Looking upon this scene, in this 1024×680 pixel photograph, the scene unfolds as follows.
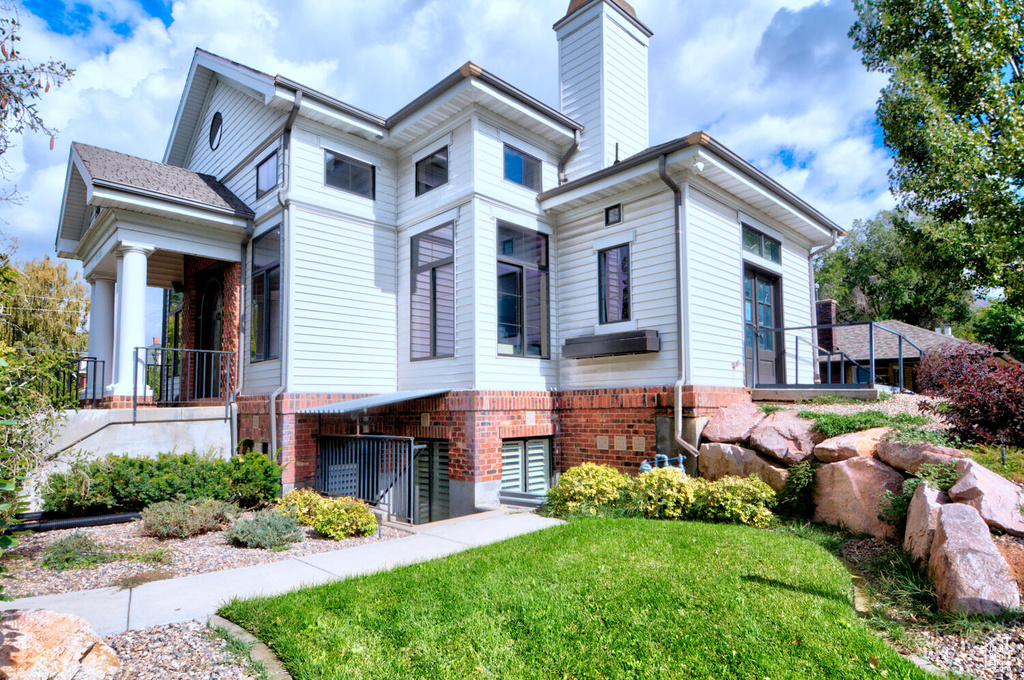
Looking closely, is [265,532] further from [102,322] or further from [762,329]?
[102,322]

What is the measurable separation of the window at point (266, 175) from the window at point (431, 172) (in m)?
2.49

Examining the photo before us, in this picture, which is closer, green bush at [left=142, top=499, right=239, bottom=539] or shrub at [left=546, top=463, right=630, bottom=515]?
green bush at [left=142, top=499, right=239, bottom=539]

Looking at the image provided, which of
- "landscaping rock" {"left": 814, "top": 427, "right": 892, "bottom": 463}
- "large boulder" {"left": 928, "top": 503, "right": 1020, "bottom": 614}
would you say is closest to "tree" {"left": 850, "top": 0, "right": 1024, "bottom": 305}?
"landscaping rock" {"left": 814, "top": 427, "right": 892, "bottom": 463}

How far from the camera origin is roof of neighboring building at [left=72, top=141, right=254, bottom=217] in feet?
32.1

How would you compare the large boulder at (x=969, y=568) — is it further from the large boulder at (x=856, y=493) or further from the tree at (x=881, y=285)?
the tree at (x=881, y=285)

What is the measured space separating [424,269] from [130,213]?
16.5 feet

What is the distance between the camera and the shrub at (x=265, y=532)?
6.41m

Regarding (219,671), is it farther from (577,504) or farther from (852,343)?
(852,343)

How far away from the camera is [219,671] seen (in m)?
3.35

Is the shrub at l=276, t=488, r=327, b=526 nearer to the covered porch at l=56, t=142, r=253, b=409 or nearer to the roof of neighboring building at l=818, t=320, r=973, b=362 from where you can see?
the covered porch at l=56, t=142, r=253, b=409

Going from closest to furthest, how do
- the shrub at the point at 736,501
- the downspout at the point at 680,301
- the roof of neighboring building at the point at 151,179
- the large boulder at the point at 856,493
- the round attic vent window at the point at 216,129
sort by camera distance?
the large boulder at the point at 856,493 → the shrub at the point at 736,501 → the downspout at the point at 680,301 → the roof of neighboring building at the point at 151,179 → the round attic vent window at the point at 216,129

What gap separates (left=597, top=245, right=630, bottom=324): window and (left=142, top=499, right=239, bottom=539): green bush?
20.5 feet

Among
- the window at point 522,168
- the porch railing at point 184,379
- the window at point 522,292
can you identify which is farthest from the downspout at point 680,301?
the porch railing at point 184,379

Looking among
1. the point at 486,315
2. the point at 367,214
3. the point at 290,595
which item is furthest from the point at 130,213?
the point at 290,595
